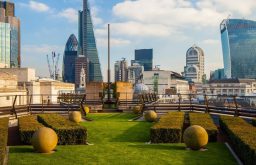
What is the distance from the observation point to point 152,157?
13.2m

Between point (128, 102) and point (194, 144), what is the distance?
24692 mm

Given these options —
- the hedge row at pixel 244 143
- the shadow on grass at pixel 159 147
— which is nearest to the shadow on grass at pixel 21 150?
the shadow on grass at pixel 159 147

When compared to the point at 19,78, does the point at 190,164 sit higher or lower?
lower

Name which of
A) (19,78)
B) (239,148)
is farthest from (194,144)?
(19,78)

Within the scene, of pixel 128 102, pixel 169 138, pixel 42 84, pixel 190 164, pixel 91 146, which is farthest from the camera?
pixel 42 84

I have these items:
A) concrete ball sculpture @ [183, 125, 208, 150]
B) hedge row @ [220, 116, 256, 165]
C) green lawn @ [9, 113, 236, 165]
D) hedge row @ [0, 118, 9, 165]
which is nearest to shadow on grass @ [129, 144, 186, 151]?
green lawn @ [9, 113, 236, 165]

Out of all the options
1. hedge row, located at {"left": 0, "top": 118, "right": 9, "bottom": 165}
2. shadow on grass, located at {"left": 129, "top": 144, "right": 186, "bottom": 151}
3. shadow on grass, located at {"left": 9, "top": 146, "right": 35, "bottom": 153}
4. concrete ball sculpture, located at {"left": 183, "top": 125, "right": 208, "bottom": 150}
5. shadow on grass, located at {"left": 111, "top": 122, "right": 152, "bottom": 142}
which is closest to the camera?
hedge row, located at {"left": 0, "top": 118, "right": 9, "bottom": 165}

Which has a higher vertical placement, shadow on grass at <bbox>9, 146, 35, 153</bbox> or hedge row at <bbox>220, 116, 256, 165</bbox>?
hedge row at <bbox>220, 116, 256, 165</bbox>

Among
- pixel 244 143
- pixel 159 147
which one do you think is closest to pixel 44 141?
pixel 159 147

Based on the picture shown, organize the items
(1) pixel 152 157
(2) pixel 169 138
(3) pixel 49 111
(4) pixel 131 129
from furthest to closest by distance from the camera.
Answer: (3) pixel 49 111
(4) pixel 131 129
(2) pixel 169 138
(1) pixel 152 157

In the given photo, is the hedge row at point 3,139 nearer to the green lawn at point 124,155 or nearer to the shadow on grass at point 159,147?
the green lawn at point 124,155

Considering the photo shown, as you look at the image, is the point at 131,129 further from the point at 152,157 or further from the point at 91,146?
the point at 152,157

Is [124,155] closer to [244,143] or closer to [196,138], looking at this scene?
[196,138]

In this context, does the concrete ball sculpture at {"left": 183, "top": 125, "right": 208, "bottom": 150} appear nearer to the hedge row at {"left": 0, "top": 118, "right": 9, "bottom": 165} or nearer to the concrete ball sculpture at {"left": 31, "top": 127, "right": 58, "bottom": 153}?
the concrete ball sculpture at {"left": 31, "top": 127, "right": 58, "bottom": 153}
